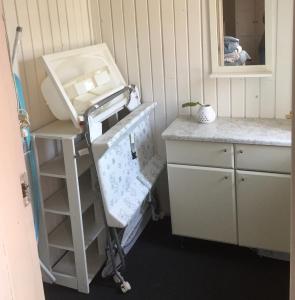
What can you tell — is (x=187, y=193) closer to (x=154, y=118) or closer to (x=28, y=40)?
(x=154, y=118)

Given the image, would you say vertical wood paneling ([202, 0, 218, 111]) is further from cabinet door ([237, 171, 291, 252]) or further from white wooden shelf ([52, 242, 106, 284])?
white wooden shelf ([52, 242, 106, 284])

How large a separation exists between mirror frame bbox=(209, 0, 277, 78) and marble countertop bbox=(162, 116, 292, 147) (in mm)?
286

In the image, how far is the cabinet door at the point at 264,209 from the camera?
8.14 ft

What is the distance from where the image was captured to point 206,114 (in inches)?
109

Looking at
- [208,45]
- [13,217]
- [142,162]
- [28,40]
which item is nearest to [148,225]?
[142,162]

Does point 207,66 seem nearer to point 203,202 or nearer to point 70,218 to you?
point 203,202

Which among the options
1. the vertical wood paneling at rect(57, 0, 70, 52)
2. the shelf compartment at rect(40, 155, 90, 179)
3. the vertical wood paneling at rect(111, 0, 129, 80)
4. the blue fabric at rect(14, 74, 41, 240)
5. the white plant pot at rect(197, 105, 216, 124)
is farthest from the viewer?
the vertical wood paneling at rect(111, 0, 129, 80)

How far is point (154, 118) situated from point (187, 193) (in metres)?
0.61

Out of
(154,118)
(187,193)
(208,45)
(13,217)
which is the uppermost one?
(208,45)

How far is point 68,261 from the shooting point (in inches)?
108

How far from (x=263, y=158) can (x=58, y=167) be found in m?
1.13

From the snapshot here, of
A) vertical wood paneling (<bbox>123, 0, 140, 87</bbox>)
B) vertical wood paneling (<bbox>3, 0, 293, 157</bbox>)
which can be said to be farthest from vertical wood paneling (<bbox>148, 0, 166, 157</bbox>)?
vertical wood paneling (<bbox>123, 0, 140, 87</bbox>)

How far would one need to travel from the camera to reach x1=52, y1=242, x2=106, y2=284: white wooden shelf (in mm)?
2621

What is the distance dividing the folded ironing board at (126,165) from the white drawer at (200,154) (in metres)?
0.20
